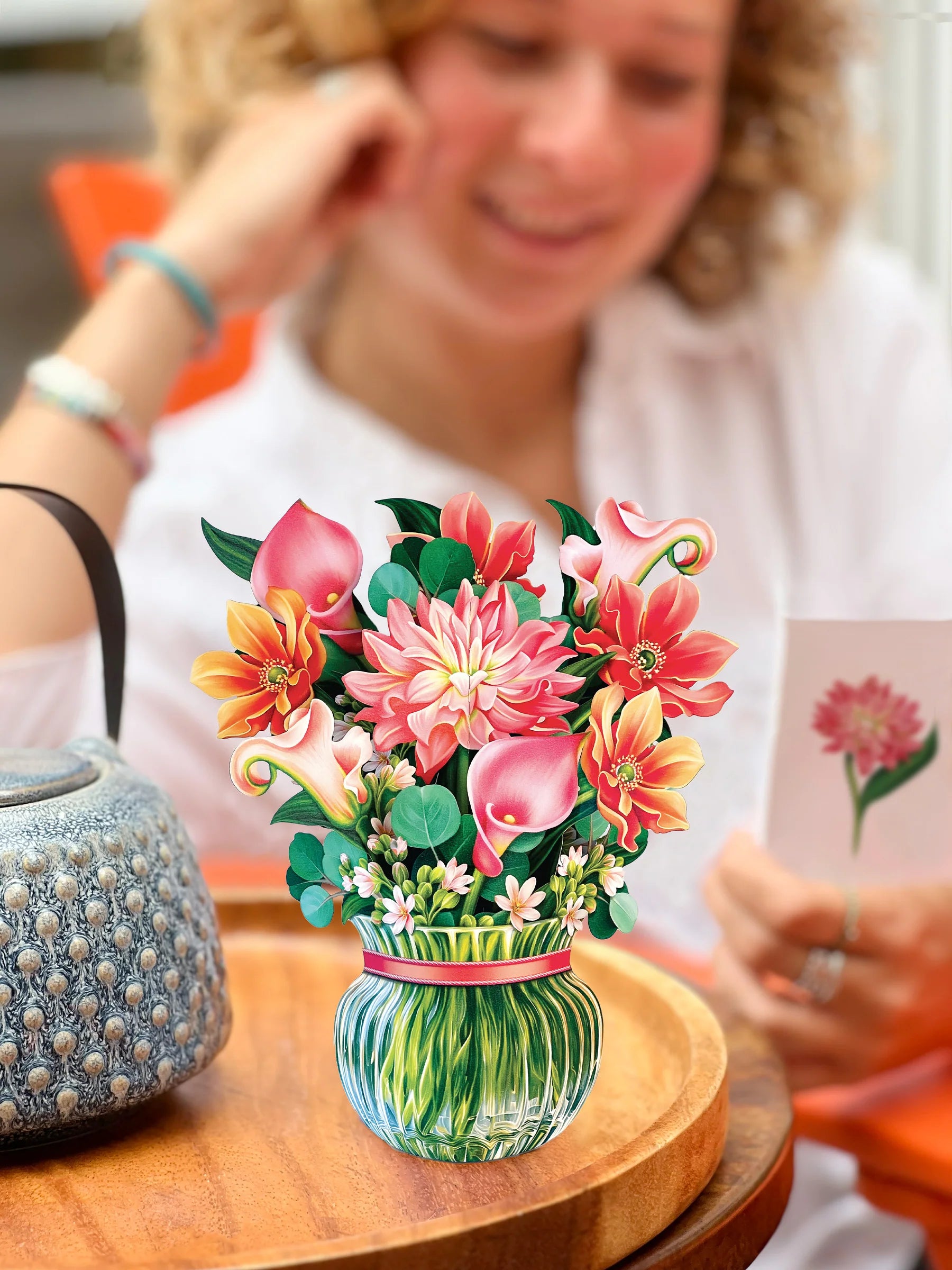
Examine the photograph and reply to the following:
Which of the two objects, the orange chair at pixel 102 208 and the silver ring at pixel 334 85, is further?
the orange chair at pixel 102 208

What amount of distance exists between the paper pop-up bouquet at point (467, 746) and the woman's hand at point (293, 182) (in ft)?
1.69

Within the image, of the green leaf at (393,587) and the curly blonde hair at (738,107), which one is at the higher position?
the curly blonde hair at (738,107)

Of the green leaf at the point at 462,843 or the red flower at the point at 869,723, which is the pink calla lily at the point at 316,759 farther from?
the red flower at the point at 869,723

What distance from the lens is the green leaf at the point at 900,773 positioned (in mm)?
585

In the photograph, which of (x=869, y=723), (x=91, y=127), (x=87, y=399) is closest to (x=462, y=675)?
(x=869, y=723)

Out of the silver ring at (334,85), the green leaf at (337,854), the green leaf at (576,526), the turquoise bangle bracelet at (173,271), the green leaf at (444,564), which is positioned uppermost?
the silver ring at (334,85)

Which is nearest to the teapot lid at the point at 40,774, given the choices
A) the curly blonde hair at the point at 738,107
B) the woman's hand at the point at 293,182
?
the woman's hand at the point at 293,182

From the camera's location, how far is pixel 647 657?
1.28 ft

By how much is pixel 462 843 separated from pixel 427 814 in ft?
0.05

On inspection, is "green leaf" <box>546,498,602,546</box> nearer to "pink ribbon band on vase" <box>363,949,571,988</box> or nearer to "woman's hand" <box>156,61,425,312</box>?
"pink ribbon band on vase" <box>363,949,571,988</box>

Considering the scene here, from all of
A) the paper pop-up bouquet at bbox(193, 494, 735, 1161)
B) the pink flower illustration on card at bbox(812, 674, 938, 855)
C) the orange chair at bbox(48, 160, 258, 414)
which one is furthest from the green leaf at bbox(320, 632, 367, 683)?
the orange chair at bbox(48, 160, 258, 414)

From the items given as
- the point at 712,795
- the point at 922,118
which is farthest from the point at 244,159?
the point at 922,118

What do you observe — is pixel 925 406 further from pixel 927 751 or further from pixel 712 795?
→ pixel 927 751

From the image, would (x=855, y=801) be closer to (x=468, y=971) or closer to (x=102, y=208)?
(x=468, y=971)
